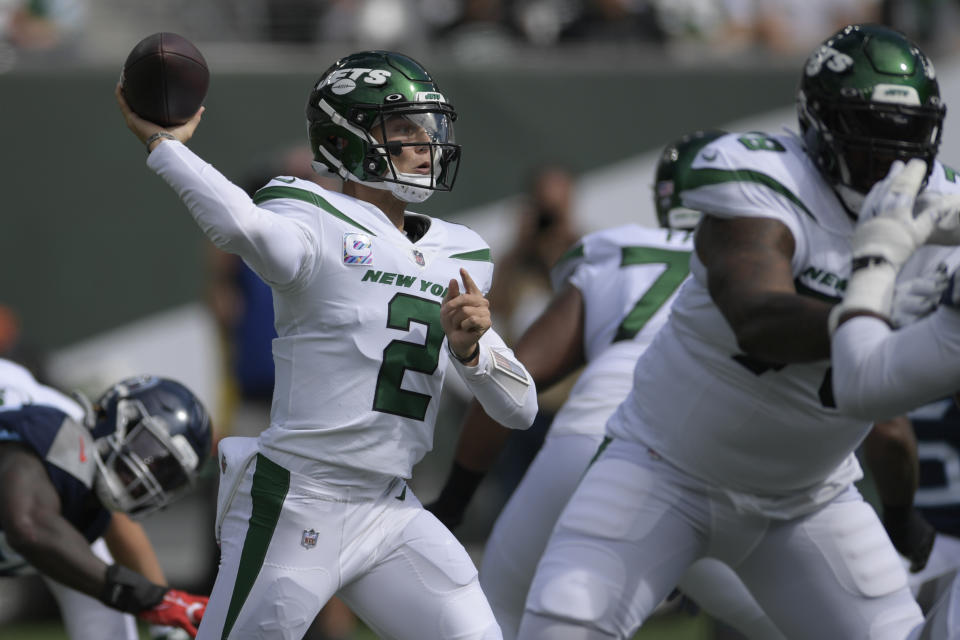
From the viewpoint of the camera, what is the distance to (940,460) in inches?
175

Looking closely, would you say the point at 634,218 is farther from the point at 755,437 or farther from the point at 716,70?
the point at 755,437

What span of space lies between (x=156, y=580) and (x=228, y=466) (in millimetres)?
1114

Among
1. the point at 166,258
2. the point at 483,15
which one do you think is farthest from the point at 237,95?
the point at 483,15

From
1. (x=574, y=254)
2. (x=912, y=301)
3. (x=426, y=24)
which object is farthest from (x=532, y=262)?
(x=912, y=301)

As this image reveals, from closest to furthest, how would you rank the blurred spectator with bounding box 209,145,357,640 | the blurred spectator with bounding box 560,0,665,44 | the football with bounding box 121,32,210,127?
the football with bounding box 121,32,210,127 < the blurred spectator with bounding box 209,145,357,640 < the blurred spectator with bounding box 560,0,665,44

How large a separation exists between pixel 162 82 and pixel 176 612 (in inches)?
57.8

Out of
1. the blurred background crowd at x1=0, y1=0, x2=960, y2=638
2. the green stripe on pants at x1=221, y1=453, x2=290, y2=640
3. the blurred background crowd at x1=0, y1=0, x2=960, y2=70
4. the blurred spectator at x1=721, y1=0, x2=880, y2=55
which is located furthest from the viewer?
the blurred spectator at x1=721, y1=0, x2=880, y2=55

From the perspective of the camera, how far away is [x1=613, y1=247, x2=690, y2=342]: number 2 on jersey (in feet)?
13.4

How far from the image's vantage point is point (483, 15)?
8.93 metres

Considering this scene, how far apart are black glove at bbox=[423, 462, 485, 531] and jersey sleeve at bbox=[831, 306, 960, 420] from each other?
63.6 inches

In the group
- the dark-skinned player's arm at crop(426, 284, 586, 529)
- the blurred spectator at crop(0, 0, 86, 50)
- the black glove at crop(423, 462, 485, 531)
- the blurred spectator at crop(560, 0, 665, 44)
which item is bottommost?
the blurred spectator at crop(560, 0, 665, 44)

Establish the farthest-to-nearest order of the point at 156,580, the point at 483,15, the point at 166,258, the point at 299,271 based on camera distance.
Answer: the point at 483,15 < the point at 166,258 < the point at 156,580 < the point at 299,271

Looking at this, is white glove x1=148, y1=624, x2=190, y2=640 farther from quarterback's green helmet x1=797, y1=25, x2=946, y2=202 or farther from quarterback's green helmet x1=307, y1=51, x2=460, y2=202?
quarterback's green helmet x1=797, y1=25, x2=946, y2=202

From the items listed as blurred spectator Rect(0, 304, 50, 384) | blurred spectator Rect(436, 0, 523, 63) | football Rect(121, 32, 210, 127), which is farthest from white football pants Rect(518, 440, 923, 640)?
blurred spectator Rect(436, 0, 523, 63)
